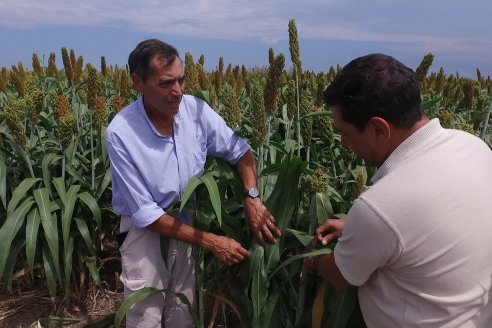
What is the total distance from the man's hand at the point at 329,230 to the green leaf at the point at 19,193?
170cm

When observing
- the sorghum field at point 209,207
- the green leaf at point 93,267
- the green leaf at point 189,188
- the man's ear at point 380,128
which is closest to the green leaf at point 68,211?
the sorghum field at point 209,207

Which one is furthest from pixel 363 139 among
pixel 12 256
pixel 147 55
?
pixel 12 256

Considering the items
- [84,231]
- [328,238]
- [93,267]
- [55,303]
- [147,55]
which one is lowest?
[55,303]

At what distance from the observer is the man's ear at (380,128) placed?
1374mm

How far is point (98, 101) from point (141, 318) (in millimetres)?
1311

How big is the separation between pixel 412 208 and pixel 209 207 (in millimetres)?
1108

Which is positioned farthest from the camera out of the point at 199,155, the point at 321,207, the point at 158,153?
the point at 199,155

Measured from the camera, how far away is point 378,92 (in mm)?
1341

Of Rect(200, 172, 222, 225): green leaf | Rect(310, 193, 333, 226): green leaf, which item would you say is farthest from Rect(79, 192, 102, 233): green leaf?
Rect(310, 193, 333, 226): green leaf

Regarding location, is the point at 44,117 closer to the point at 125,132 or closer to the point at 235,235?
the point at 125,132

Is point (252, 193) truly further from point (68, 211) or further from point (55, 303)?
point (55, 303)

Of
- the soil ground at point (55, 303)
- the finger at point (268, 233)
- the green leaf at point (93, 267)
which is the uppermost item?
the finger at point (268, 233)

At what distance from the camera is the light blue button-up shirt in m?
2.10

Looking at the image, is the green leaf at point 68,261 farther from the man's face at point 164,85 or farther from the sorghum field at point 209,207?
the man's face at point 164,85
